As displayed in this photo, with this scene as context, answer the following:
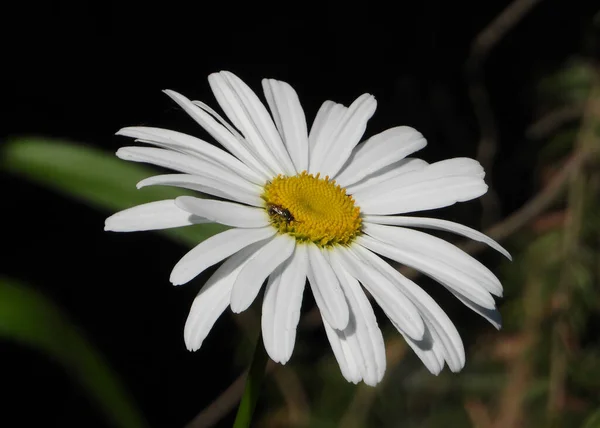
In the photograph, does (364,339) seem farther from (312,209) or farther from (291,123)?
(291,123)

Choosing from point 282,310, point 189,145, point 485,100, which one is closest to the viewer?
point 282,310

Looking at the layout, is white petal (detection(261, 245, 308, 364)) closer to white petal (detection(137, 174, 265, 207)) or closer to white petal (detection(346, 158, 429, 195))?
white petal (detection(137, 174, 265, 207))

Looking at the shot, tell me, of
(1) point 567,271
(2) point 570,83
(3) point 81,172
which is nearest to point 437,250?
(3) point 81,172

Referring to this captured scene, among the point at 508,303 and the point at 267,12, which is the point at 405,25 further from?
the point at 508,303

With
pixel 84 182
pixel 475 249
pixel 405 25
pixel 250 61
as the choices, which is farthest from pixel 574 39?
pixel 84 182

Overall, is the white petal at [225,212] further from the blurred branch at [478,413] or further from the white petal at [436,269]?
the blurred branch at [478,413]

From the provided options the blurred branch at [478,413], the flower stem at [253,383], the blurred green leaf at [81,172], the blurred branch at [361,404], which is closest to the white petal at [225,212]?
the flower stem at [253,383]

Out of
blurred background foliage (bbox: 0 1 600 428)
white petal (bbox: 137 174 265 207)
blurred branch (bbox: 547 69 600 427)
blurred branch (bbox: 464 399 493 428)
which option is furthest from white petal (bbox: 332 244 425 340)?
blurred branch (bbox: 464 399 493 428)
